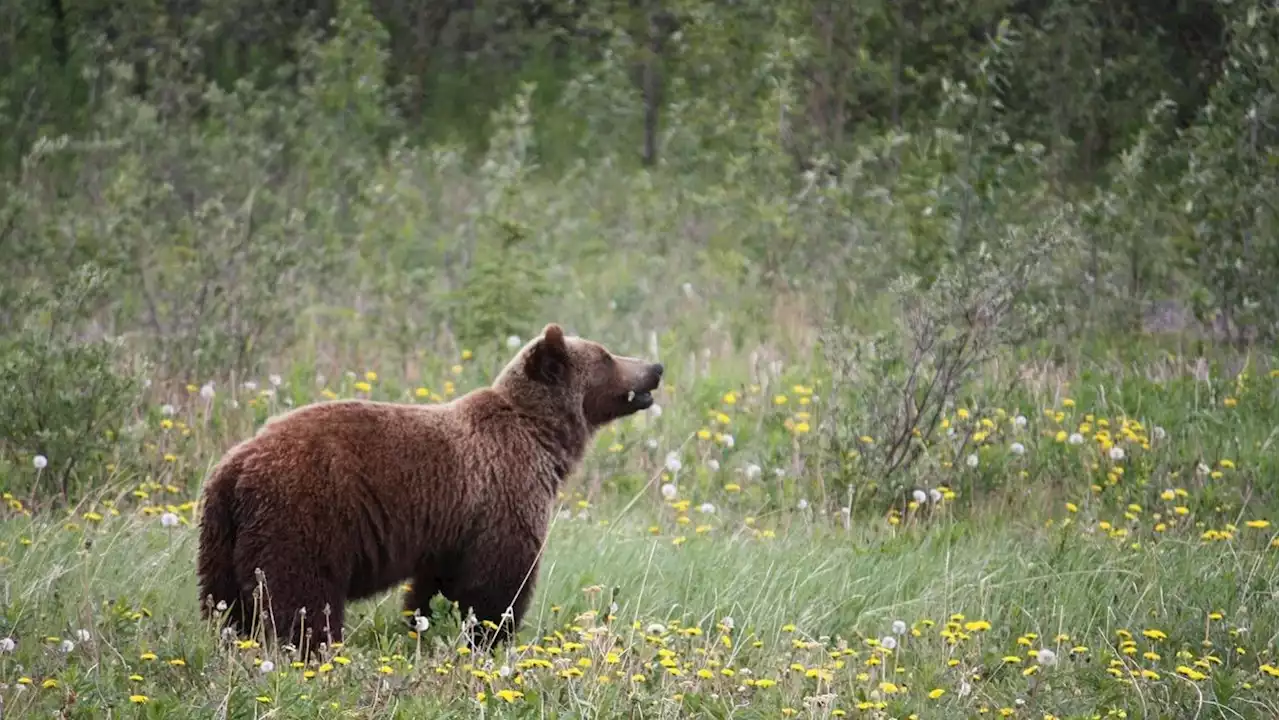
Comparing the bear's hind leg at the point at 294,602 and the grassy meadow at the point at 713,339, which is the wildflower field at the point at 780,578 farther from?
the bear's hind leg at the point at 294,602

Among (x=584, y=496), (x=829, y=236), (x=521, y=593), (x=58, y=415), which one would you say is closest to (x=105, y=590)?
(x=521, y=593)

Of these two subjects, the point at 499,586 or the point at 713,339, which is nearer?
the point at 499,586

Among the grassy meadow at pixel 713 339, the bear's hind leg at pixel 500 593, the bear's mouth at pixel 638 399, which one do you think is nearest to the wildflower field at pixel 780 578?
the grassy meadow at pixel 713 339

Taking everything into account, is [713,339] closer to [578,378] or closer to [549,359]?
[578,378]

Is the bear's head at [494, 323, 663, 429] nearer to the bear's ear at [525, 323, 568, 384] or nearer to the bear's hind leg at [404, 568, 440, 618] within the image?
the bear's ear at [525, 323, 568, 384]

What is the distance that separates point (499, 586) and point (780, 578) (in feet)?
4.78

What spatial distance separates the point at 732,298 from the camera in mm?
12828

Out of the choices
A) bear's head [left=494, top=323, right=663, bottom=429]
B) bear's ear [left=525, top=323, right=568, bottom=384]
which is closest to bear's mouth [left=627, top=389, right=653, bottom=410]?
bear's head [left=494, top=323, right=663, bottom=429]

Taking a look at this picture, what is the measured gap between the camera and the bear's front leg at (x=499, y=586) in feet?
19.4

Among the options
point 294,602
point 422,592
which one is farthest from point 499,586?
point 294,602

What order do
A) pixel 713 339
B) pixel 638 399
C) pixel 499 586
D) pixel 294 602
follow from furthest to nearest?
pixel 713 339
pixel 638 399
pixel 499 586
pixel 294 602

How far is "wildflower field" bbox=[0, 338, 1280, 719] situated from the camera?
512 centimetres

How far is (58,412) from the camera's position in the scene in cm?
780

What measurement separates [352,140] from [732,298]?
17.6 feet
